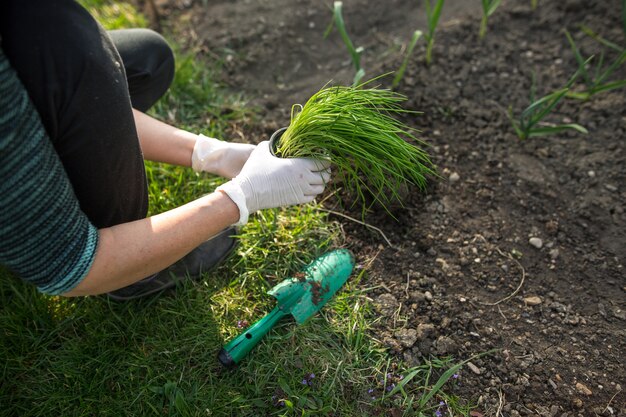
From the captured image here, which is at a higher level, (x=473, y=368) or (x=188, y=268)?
(x=188, y=268)

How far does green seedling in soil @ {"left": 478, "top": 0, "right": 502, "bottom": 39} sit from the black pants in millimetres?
1515

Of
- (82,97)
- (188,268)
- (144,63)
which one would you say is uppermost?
(82,97)

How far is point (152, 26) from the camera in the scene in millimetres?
2568

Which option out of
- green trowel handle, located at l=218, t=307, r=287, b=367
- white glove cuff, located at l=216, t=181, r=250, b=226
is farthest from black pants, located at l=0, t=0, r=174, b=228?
green trowel handle, located at l=218, t=307, r=287, b=367

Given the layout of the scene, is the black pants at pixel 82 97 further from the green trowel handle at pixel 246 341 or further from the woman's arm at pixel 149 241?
the green trowel handle at pixel 246 341

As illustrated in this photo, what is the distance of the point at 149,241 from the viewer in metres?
1.25

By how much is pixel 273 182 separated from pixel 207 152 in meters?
0.34

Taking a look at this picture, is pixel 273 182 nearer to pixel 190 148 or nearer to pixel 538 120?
pixel 190 148

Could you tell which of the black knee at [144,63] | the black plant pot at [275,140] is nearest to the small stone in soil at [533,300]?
the black plant pot at [275,140]

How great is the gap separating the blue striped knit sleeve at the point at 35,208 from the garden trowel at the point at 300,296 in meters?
0.53

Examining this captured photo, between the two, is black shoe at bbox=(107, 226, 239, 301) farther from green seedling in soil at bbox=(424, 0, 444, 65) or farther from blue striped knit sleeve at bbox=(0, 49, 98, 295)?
green seedling in soil at bbox=(424, 0, 444, 65)

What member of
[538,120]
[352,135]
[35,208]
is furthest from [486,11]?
[35,208]

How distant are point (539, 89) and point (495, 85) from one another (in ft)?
0.61

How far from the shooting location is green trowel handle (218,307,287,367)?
147 cm
